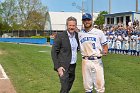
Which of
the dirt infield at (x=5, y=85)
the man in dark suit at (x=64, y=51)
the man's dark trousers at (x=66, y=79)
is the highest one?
the man in dark suit at (x=64, y=51)

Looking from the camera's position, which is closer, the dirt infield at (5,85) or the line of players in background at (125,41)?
the dirt infield at (5,85)

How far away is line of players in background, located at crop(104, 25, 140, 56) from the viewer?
2305cm

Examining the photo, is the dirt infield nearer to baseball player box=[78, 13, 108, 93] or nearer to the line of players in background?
baseball player box=[78, 13, 108, 93]

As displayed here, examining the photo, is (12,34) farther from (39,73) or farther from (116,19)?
(39,73)

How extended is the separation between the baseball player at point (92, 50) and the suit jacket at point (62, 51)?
0.33 metres

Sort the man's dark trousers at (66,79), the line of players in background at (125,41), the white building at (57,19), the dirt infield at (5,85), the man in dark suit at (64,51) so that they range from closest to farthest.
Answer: the man in dark suit at (64,51) < the man's dark trousers at (66,79) < the dirt infield at (5,85) < the line of players in background at (125,41) < the white building at (57,19)

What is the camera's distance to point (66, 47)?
7.05 meters

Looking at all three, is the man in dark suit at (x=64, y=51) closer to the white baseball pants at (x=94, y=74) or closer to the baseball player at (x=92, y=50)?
the baseball player at (x=92, y=50)

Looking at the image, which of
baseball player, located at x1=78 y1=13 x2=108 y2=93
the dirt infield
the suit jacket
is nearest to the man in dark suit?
the suit jacket

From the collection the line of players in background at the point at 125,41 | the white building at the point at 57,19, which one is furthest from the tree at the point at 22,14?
the line of players in background at the point at 125,41

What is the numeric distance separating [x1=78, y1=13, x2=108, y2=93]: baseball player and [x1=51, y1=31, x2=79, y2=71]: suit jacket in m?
0.33

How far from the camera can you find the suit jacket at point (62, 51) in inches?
277

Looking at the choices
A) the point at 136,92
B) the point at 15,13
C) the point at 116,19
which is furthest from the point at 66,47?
the point at 15,13

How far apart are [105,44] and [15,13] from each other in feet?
302
